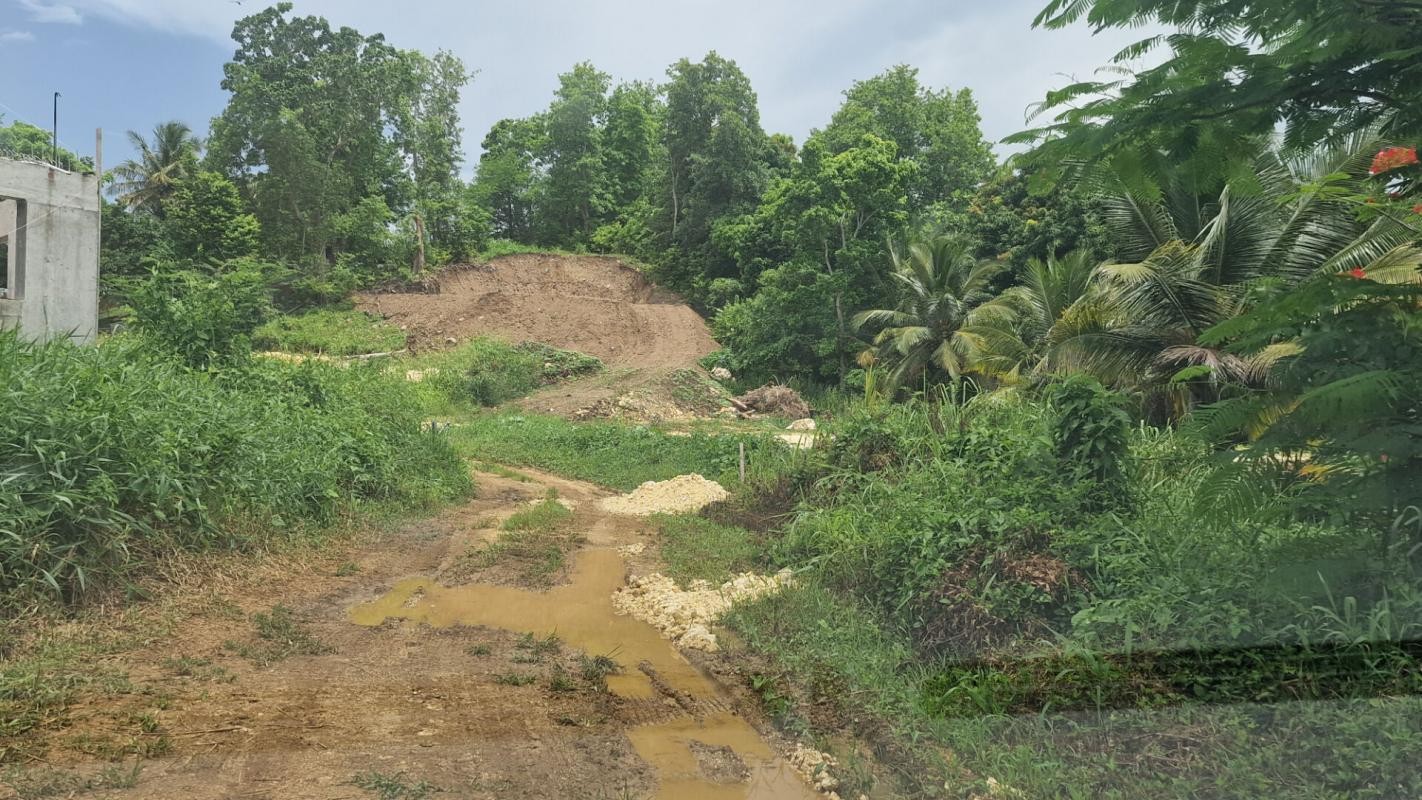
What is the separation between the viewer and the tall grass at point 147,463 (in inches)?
219

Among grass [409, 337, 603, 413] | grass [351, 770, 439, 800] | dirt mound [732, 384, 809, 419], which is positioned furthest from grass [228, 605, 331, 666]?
dirt mound [732, 384, 809, 419]

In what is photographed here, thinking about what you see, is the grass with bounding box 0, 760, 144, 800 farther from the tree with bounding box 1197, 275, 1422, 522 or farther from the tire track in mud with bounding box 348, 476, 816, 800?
the tree with bounding box 1197, 275, 1422, 522

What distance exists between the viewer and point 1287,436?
418cm

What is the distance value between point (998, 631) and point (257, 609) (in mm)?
5115

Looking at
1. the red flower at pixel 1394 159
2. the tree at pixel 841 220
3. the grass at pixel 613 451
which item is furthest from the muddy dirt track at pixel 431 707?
the tree at pixel 841 220

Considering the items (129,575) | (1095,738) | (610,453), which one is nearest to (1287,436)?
(1095,738)

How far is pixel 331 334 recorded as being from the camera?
1255 inches

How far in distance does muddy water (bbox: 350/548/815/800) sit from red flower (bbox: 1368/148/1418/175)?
12.9ft

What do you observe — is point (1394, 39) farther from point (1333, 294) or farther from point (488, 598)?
point (488, 598)

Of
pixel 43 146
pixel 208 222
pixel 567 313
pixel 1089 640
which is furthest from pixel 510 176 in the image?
pixel 1089 640

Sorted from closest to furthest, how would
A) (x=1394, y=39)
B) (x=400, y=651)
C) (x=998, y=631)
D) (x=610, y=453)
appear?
(x=1394, y=39)
(x=998, y=631)
(x=400, y=651)
(x=610, y=453)

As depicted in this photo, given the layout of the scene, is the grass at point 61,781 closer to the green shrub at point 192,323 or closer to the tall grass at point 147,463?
the tall grass at point 147,463

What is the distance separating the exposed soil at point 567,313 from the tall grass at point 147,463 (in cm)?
1668

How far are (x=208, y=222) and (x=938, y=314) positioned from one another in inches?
1086
